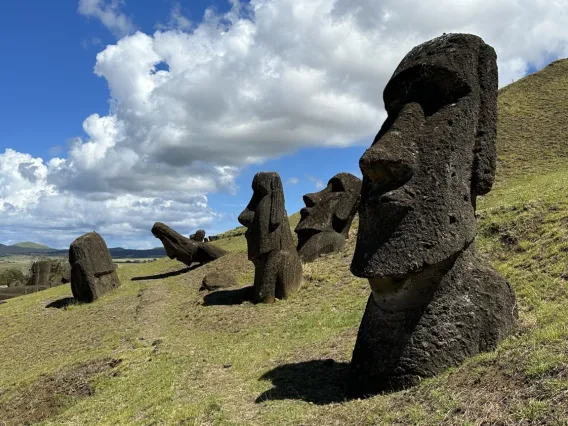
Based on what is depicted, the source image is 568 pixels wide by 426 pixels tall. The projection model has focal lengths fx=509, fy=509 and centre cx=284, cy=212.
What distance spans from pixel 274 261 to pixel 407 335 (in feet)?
30.2

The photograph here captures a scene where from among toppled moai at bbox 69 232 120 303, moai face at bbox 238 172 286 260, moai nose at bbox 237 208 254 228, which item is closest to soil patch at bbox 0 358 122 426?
moai face at bbox 238 172 286 260

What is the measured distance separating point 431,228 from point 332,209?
1447 cm

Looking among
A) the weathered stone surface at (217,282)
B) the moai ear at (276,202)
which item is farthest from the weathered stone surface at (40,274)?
the moai ear at (276,202)

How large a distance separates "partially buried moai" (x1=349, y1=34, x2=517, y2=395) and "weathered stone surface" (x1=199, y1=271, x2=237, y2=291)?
1217 cm

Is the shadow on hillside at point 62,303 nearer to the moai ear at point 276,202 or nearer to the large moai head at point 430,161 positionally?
the moai ear at point 276,202

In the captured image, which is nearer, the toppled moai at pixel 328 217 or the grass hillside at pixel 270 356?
the grass hillside at pixel 270 356

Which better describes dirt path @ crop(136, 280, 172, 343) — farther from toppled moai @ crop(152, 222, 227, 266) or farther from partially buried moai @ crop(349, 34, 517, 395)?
partially buried moai @ crop(349, 34, 517, 395)

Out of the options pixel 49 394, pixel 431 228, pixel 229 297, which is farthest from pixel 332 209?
pixel 431 228

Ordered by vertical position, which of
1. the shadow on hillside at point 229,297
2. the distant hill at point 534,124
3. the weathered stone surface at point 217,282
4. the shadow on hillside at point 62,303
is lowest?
the shadow on hillside at point 62,303

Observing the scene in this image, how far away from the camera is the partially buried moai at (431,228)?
6055 mm

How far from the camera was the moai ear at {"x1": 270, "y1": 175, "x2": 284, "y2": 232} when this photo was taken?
1544cm

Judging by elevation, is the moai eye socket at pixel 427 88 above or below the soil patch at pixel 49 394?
above

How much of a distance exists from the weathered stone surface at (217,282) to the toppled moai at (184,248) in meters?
6.67

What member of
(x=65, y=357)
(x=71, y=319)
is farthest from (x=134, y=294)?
(x=65, y=357)
